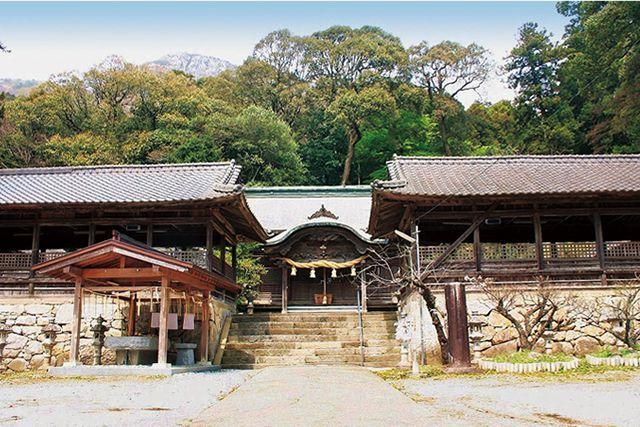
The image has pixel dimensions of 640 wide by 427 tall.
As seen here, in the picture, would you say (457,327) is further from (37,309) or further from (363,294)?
(37,309)

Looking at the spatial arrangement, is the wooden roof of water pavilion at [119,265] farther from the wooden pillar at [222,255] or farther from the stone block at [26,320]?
the wooden pillar at [222,255]

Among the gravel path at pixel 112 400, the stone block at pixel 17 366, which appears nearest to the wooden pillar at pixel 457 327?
the gravel path at pixel 112 400

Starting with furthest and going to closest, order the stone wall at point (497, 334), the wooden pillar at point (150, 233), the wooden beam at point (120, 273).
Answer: the wooden pillar at point (150, 233) < the stone wall at point (497, 334) < the wooden beam at point (120, 273)

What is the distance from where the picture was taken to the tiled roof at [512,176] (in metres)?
17.0

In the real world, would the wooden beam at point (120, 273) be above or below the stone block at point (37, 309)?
above

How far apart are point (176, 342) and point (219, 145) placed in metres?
25.2

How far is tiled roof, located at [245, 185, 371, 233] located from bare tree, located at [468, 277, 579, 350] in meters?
13.2

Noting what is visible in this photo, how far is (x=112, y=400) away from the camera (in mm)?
9469

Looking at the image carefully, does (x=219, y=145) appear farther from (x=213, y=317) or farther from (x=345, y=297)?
(x=213, y=317)

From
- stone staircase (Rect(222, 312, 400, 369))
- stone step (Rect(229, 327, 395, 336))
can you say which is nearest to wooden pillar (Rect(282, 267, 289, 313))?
stone staircase (Rect(222, 312, 400, 369))

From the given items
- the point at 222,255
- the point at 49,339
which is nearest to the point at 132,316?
the point at 49,339

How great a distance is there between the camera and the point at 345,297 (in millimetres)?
26859

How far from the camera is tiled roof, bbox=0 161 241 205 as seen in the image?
18.1 metres

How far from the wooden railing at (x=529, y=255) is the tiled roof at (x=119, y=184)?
6.47 metres
